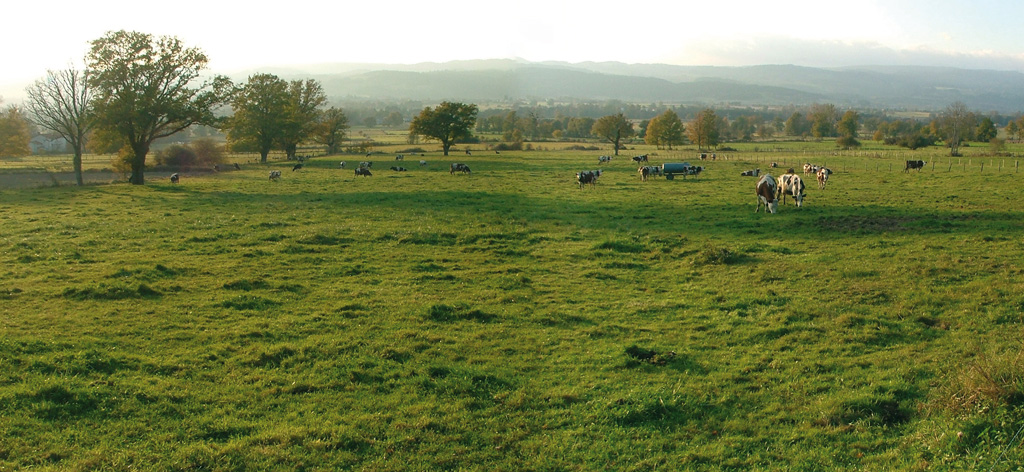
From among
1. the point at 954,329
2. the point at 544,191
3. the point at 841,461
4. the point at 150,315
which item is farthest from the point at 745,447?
the point at 544,191

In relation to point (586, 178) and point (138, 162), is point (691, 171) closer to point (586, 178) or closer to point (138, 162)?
point (586, 178)

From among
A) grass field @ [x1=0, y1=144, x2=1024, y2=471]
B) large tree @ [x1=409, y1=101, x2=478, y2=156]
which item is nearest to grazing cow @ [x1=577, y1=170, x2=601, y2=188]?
grass field @ [x1=0, y1=144, x2=1024, y2=471]

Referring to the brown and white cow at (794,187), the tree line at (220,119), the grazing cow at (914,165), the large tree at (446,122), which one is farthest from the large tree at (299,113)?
the grazing cow at (914,165)

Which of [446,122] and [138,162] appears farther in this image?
[446,122]

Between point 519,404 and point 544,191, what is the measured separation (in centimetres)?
2699

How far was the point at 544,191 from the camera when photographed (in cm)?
3359

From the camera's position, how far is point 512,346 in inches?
358

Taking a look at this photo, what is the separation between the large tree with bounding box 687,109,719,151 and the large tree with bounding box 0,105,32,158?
84378mm

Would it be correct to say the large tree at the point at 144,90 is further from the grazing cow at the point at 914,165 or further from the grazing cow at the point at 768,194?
the grazing cow at the point at 914,165

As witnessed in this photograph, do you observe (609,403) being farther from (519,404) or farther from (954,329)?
(954,329)

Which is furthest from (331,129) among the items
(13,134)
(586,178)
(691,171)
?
(586,178)

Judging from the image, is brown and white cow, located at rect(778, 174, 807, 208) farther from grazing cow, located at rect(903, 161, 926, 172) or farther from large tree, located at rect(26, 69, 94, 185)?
large tree, located at rect(26, 69, 94, 185)

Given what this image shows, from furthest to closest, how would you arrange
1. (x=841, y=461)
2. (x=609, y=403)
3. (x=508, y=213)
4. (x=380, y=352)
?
1. (x=508, y=213)
2. (x=380, y=352)
3. (x=609, y=403)
4. (x=841, y=461)

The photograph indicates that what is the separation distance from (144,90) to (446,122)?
4041 centimetres
